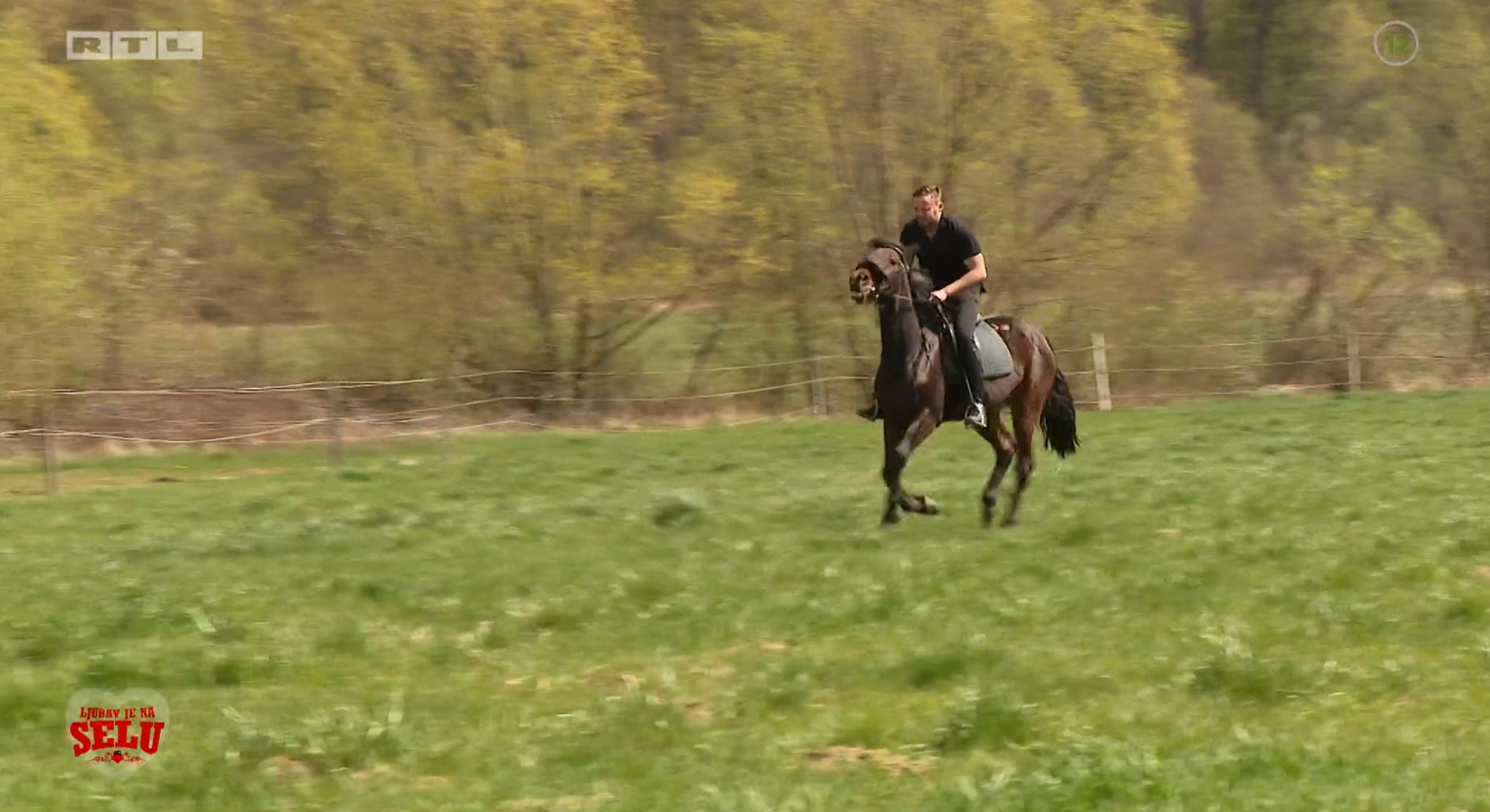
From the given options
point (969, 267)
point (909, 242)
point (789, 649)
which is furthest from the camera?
point (909, 242)

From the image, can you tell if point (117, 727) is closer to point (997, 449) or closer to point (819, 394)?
point (997, 449)

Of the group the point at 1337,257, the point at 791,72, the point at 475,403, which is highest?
the point at 791,72

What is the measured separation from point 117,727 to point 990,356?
8311mm

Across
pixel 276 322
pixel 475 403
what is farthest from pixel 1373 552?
pixel 276 322

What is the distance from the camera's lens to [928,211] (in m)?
13.2

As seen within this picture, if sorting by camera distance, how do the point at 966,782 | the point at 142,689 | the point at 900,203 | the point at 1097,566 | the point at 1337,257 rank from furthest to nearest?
the point at 1337,257 → the point at 900,203 → the point at 1097,566 → the point at 142,689 → the point at 966,782

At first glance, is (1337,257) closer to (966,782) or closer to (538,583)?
(538,583)

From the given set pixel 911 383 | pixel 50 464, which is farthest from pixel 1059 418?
pixel 50 464

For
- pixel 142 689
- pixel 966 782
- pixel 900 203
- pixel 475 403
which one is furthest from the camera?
pixel 900 203

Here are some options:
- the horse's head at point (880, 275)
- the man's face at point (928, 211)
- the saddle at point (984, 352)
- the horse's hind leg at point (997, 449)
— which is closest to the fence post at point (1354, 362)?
the horse's hind leg at point (997, 449)

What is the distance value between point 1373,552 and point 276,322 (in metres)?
26.8

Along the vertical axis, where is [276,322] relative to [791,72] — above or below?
below

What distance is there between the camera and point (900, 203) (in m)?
33.2

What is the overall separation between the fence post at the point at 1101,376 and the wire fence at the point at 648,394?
0.03 meters
